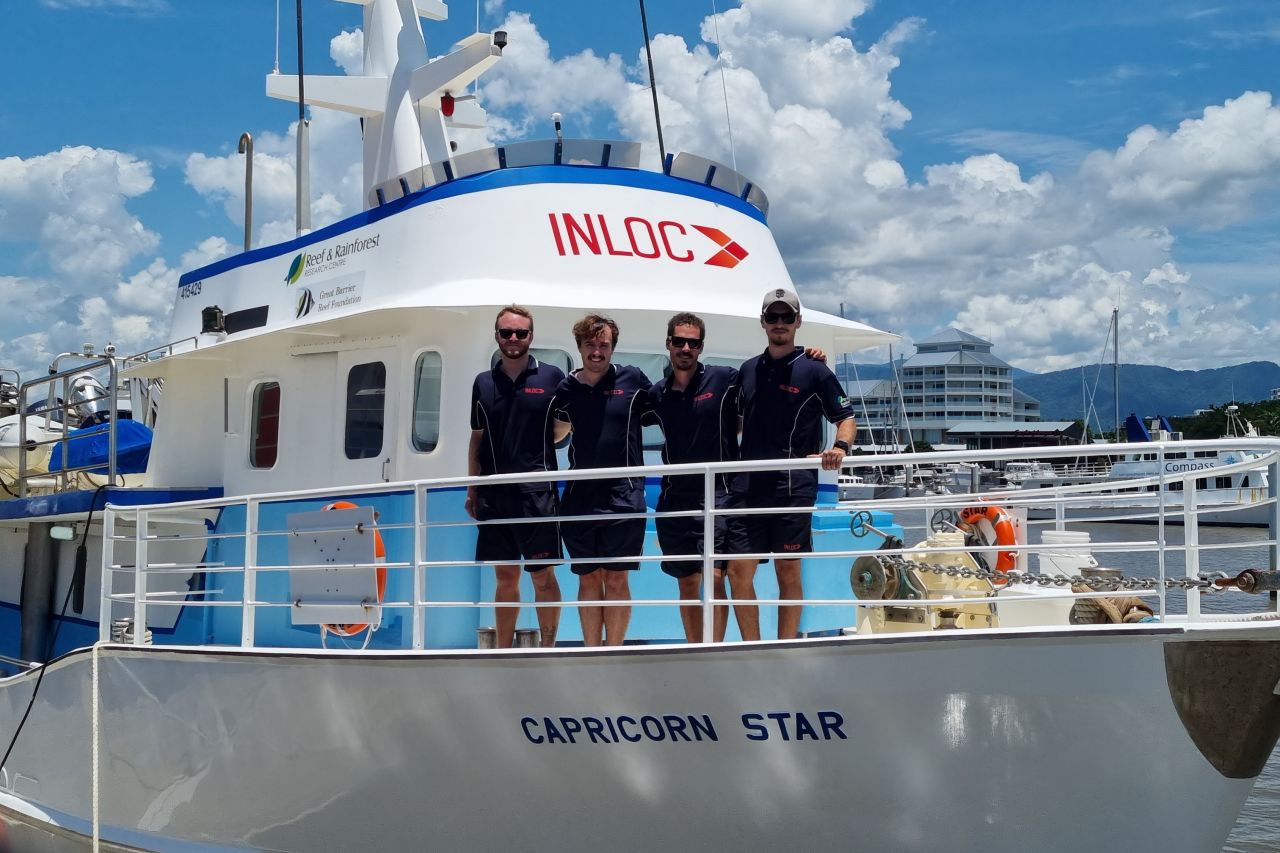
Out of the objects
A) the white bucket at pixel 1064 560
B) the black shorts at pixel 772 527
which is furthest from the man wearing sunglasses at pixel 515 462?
the white bucket at pixel 1064 560

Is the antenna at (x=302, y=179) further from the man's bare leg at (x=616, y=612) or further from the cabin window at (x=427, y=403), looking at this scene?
the man's bare leg at (x=616, y=612)

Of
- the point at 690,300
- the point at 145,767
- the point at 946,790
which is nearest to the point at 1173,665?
the point at 946,790

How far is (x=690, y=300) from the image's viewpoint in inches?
286

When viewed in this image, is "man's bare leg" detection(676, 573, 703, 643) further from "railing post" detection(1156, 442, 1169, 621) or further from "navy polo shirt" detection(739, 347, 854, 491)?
"railing post" detection(1156, 442, 1169, 621)

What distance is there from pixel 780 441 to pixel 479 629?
6.22 ft

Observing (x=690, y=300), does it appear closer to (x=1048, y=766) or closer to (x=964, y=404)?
(x=1048, y=766)

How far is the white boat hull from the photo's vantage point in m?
4.40

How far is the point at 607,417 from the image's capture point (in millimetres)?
5645

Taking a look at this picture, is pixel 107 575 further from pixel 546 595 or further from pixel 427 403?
pixel 546 595

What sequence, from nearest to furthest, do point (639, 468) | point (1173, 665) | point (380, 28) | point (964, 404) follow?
point (1173, 665), point (639, 468), point (380, 28), point (964, 404)

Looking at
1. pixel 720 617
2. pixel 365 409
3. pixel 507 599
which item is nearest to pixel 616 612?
pixel 720 617

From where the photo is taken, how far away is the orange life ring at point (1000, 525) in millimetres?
8133

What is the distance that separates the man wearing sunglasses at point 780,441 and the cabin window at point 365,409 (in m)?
2.63

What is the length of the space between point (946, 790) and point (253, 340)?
5.19 m
